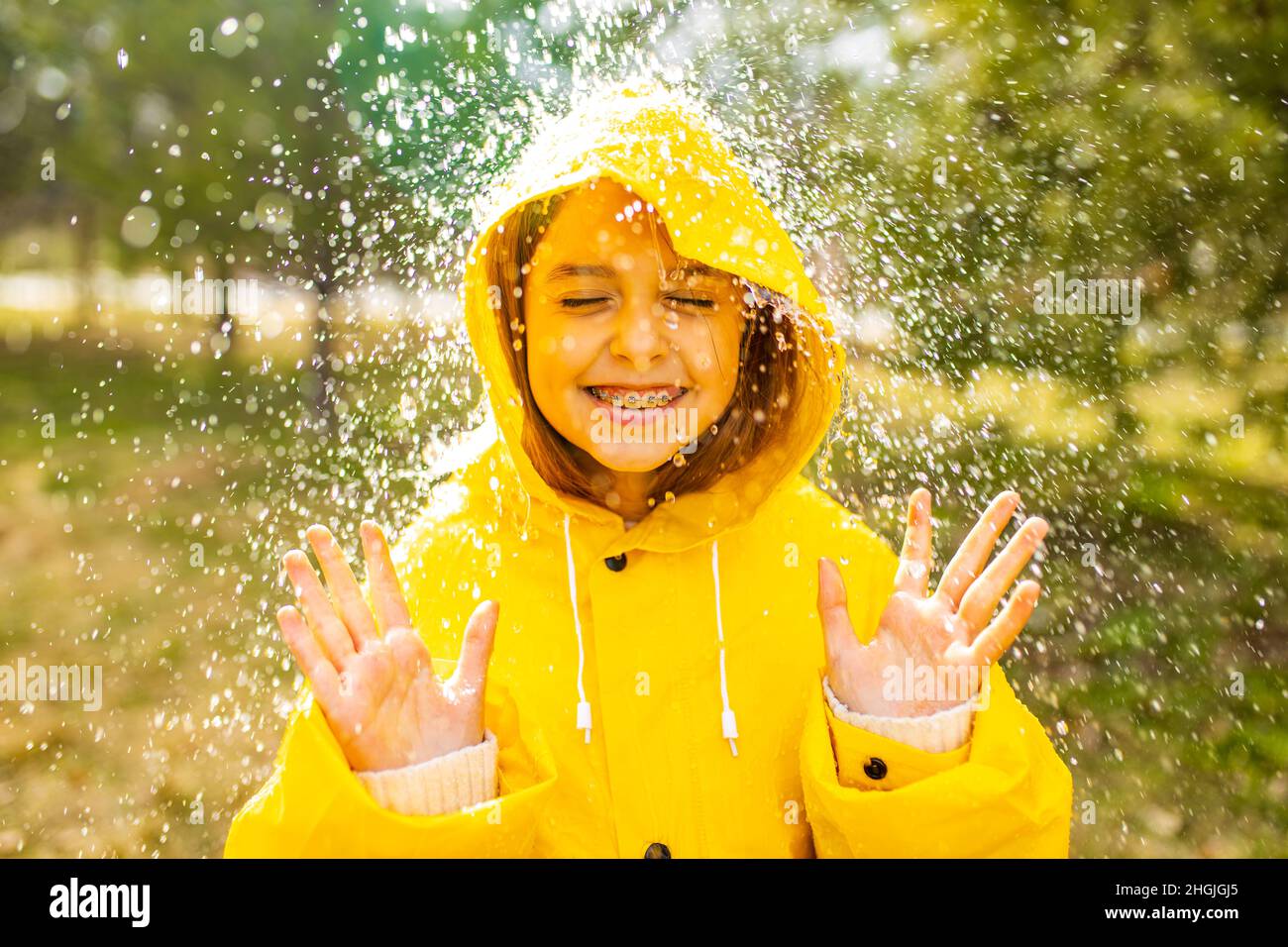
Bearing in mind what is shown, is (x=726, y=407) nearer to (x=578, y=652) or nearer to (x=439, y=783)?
(x=578, y=652)

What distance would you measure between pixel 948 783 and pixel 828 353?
101 cm

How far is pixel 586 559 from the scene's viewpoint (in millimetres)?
2309

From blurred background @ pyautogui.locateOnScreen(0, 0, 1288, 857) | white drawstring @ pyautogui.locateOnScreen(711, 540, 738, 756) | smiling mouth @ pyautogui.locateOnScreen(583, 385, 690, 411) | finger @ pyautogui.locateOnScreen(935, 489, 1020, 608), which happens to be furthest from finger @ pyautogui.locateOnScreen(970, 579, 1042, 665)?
blurred background @ pyautogui.locateOnScreen(0, 0, 1288, 857)

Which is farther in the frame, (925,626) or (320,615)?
(925,626)

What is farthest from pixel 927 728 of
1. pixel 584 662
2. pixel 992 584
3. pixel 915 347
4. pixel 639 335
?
pixel 915 347

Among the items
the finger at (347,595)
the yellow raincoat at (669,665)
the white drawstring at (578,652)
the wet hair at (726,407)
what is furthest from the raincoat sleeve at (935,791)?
the finger at (347,595)

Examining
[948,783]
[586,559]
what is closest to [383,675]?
[586,559]

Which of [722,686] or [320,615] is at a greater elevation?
[320,615]

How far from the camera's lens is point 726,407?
2463 mm

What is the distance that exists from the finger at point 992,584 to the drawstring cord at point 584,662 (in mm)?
507

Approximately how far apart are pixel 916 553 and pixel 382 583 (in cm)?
108

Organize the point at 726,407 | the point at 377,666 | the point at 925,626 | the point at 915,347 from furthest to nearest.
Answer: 1. the point at 915,347
2. the point at 726,407
3. the point at 925,626
4. the point at 377,666

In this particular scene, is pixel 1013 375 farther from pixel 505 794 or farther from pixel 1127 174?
pixel 505 794

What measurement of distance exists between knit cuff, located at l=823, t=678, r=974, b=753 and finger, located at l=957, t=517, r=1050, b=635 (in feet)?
0.58
